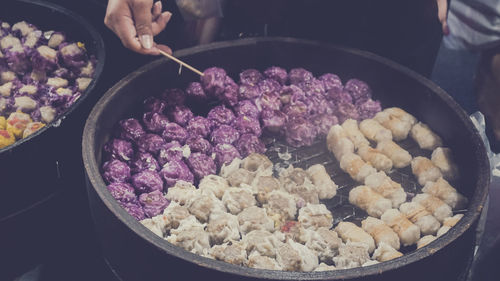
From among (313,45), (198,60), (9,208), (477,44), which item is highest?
(477,44)

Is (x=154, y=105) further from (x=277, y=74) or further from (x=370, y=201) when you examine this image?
(x=370, y=201)

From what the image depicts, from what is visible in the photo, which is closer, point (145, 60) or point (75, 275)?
point (75, 275)

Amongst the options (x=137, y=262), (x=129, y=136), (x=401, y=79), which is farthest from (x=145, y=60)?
(x=137, y=262)

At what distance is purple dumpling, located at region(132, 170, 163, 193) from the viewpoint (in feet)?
11.4

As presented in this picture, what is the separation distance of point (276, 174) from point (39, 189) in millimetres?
1783

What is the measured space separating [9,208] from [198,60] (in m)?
1.99

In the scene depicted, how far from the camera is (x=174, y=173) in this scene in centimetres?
356

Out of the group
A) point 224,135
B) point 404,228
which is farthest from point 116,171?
A: point 404,228

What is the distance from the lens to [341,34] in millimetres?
4887

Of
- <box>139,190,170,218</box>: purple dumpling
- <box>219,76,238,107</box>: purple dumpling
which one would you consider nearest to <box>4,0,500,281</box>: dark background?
<box>139,190,170,218</box>: purple dumpling

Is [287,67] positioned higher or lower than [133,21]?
lower

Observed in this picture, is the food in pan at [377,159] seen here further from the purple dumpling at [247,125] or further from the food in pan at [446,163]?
the purple dumpling at [247,125]

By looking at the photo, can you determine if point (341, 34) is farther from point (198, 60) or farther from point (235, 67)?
point (198, 60)

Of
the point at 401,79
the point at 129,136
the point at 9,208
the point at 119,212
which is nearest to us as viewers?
the point at 119,212
